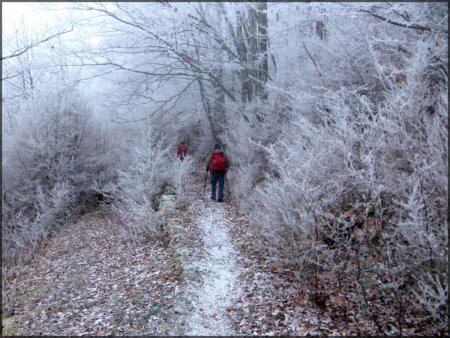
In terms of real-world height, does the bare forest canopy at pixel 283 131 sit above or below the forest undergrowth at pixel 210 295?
above

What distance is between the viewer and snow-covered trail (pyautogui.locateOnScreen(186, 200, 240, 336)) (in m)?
4.85

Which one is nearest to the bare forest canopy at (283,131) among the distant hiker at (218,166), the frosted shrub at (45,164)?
the frosted shrub at (45,164)

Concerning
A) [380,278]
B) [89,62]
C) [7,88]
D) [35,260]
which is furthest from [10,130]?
[380,278]

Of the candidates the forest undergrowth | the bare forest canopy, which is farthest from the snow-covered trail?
the bare forest canopy

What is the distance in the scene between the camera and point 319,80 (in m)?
8.90

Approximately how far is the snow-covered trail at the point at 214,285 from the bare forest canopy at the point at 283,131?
85cm

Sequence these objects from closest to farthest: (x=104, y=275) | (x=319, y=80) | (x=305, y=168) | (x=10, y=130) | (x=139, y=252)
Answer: (x=305, y=168), (x=104, y=275), (x=139, y=252), (x=319, y=80), (x=10, y=130)

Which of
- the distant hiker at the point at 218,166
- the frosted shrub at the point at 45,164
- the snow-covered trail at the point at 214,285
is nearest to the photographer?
the snow-covered trail at the point at 214,285

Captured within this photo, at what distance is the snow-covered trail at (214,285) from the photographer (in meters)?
4.85

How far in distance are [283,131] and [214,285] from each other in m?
4.79

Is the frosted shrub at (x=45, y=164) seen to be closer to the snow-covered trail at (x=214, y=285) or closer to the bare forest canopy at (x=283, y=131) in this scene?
the bare forest canopy at (x=283, y=131)

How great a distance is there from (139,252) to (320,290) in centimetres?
455

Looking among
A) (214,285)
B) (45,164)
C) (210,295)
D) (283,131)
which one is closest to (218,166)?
(283,131)

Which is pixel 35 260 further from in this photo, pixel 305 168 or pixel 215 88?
pixel 215 88
